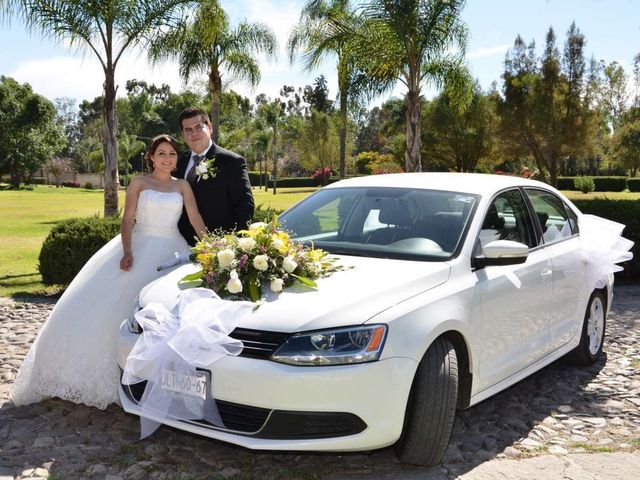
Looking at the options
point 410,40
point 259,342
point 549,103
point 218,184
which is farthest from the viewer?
point 549,103

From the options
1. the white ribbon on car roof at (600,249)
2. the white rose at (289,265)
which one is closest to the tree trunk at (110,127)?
the white ribbon on car roof at (600,249)

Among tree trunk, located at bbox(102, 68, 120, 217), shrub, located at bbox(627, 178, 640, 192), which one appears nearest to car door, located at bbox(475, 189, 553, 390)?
tree trunk, located at bbox(102, 68, 120, 217)

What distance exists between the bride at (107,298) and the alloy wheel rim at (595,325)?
11.1ft

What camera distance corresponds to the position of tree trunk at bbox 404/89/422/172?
616 inches

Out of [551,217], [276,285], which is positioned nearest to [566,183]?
[551,217]

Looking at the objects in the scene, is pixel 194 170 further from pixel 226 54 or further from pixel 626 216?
pixel 226 54

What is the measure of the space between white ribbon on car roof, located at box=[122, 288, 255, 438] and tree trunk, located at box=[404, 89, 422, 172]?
1235cm

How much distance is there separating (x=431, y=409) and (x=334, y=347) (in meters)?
0.66

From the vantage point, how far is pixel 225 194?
17.5 feet

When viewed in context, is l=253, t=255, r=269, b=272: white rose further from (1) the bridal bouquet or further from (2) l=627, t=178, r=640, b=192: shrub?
(2) l=627, t=178, r=640, b=192: shrub

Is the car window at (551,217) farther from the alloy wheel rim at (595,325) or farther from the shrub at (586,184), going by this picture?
the shrub at (586,184)

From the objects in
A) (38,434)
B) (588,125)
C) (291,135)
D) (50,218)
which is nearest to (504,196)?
(38,434)

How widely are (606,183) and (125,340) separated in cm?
6096

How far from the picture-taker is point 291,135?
77.3m
